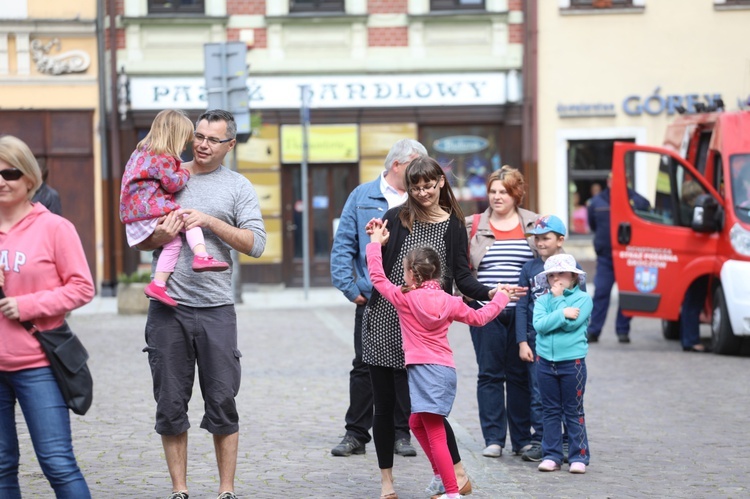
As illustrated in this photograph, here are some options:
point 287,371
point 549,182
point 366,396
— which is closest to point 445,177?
point 366,396

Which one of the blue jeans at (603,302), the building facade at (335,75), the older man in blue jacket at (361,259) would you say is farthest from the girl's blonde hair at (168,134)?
the building facade at (335,75)

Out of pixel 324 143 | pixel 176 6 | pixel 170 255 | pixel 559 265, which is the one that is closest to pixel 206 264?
pixel 170 255

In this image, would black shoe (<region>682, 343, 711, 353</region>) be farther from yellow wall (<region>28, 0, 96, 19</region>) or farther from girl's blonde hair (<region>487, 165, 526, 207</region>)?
yellow wall (<region>28, 0, 96, 19</region>)

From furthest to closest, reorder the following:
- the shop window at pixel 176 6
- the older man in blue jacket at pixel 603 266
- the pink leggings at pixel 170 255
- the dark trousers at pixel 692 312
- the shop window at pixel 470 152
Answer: the shop window at pixel 470 152 → the shop window at pixel 176 6 → the older man in blue jacket at pixel 603 266 → the dark trousers at pixel 692 312 → the pink leggings at pixel 170 255

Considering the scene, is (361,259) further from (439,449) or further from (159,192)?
(159,192)

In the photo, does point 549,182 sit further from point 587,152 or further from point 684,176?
point 684,176

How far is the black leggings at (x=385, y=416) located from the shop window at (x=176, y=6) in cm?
1871

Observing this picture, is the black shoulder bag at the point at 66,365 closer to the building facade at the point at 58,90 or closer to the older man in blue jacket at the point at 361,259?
the older man in blue jacket at the point at 361,259

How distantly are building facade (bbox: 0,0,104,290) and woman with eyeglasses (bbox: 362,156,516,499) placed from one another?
18163mm

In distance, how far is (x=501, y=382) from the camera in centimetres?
806

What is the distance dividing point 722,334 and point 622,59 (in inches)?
459

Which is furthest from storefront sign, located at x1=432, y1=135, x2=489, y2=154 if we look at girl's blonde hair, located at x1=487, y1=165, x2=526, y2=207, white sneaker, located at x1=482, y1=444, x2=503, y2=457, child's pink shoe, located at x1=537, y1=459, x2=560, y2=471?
child's pink shoe, located at x1=537, y1=459, x2=560, y2=471

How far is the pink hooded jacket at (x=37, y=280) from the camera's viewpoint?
525 centimetres

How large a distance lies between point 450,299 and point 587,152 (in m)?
18.7
